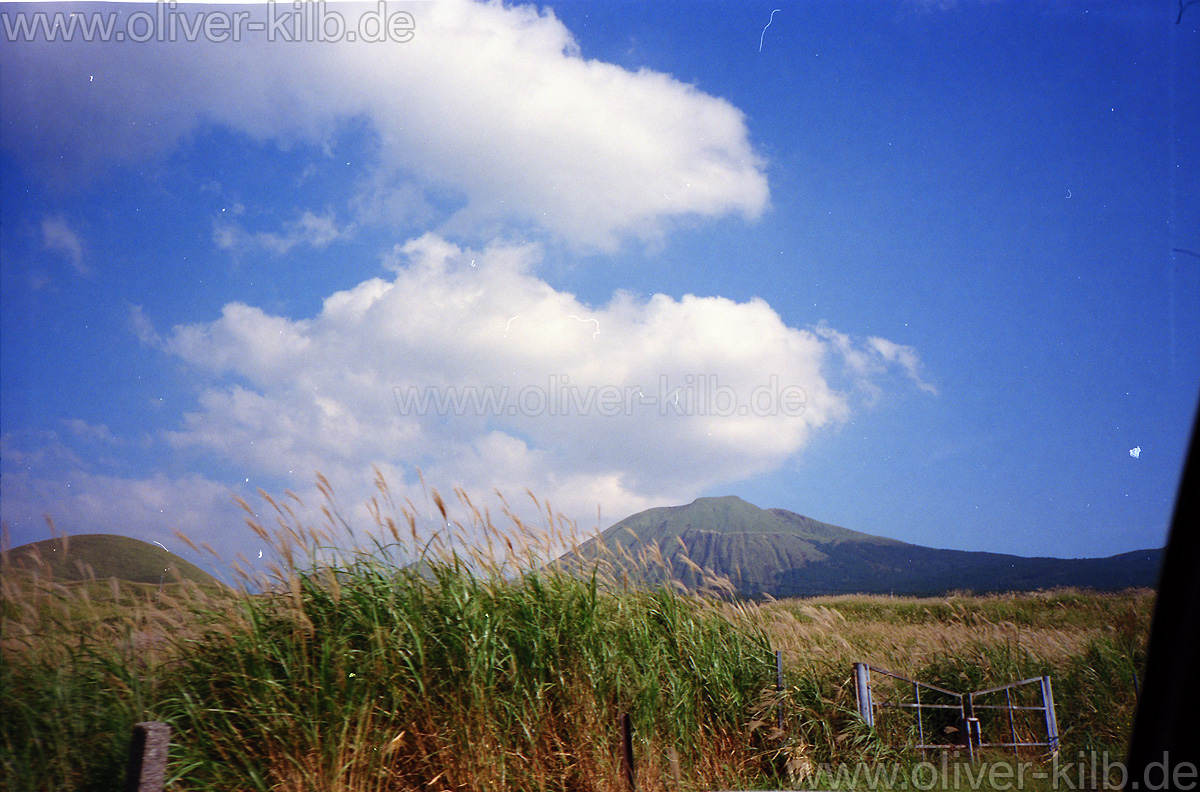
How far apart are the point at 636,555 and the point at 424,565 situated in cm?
204

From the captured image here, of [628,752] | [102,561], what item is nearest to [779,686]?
[628,752]

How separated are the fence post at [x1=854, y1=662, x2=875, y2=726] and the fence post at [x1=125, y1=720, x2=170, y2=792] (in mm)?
5906

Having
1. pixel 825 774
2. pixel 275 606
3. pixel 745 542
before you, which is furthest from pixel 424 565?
pixel 745 542

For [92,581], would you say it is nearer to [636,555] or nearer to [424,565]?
[424,565]

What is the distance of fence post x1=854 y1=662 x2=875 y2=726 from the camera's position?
6551mm

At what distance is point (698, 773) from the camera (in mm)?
5152

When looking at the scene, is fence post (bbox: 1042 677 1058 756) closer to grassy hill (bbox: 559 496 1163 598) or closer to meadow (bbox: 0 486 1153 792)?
meadow (bbox: 0 486 1153 792)

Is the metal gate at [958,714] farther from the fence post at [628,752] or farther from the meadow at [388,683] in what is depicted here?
the fence post at [628,752]

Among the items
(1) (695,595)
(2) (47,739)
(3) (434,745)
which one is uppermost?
(1) (695,595)

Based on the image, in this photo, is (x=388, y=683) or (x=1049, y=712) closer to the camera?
(x=388, y=683)

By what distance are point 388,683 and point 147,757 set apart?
4.72 ft

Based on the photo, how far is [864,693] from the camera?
21.7 ft

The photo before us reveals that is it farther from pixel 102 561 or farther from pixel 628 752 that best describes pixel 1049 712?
pixel 102 561

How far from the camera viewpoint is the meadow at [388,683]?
350 centimetres
